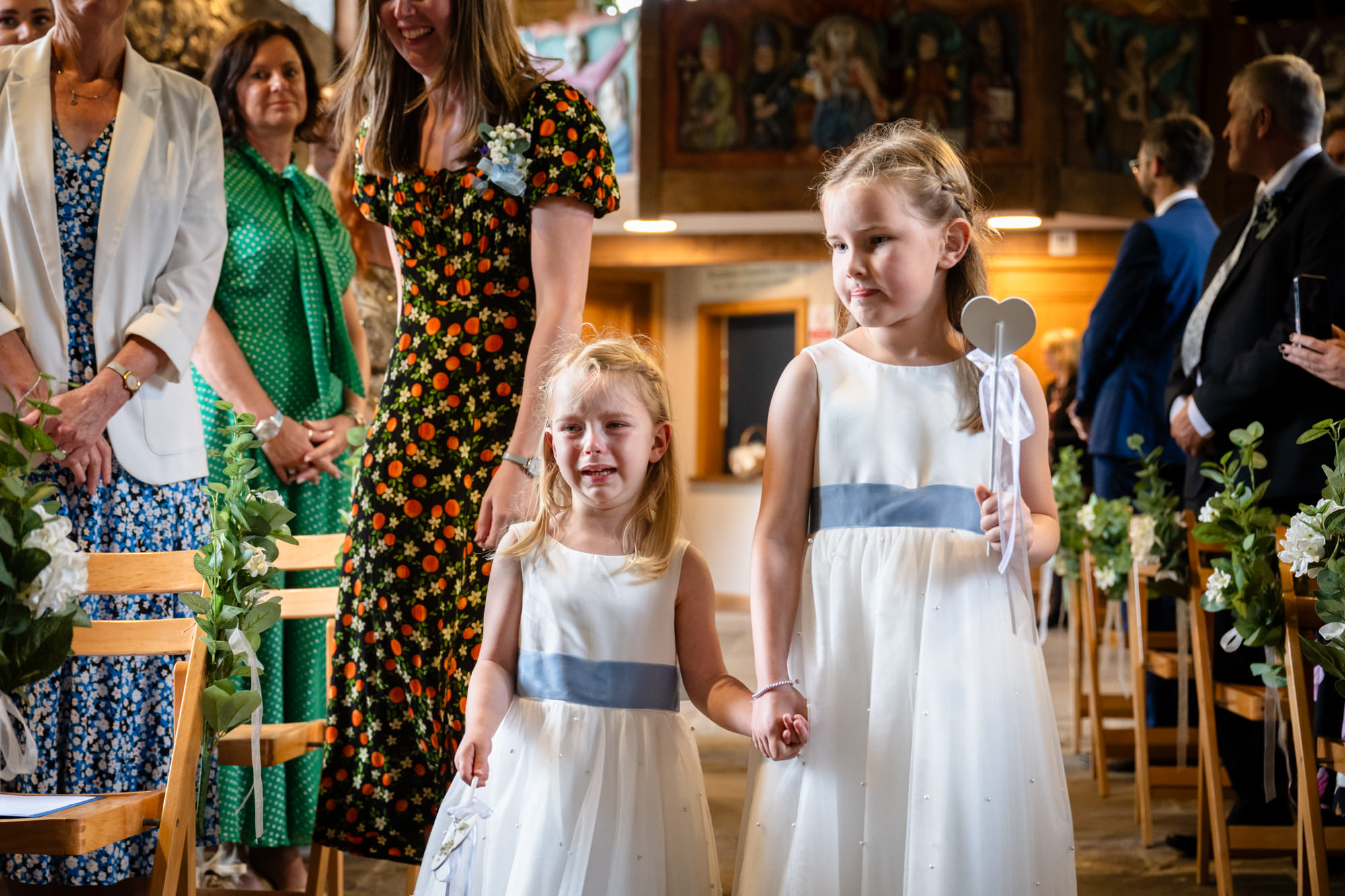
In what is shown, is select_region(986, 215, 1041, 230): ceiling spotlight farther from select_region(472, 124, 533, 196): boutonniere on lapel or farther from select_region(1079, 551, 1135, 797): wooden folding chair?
select_region(472, 124, 533, 196): boutonniere on lapel

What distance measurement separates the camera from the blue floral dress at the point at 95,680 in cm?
225

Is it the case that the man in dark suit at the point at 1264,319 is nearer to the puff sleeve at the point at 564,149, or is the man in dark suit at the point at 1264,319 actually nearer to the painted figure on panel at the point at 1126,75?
the puff sleeve at the point at 564,149

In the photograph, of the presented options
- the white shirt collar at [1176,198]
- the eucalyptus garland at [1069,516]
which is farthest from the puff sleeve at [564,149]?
the white shirt collar at [1176,198]

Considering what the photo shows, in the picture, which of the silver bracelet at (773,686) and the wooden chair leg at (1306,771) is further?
the wooden chair leg at (1306,771)

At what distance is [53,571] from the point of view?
1.69 metres

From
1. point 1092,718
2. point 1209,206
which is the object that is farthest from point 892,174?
point 1209,206

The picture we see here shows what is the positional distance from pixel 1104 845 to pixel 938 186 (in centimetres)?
254

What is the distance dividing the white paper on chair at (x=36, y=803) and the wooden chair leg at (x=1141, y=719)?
2844 millimetres

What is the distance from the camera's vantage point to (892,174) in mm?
1814

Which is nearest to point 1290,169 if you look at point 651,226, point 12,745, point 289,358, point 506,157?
point 506,157

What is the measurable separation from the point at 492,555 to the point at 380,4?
92 centimetres

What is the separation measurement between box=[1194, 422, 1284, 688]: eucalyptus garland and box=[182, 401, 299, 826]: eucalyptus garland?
196cm

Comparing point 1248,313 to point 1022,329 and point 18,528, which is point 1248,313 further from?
point 18,528

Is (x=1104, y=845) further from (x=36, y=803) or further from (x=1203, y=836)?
(x=36, y=803)
